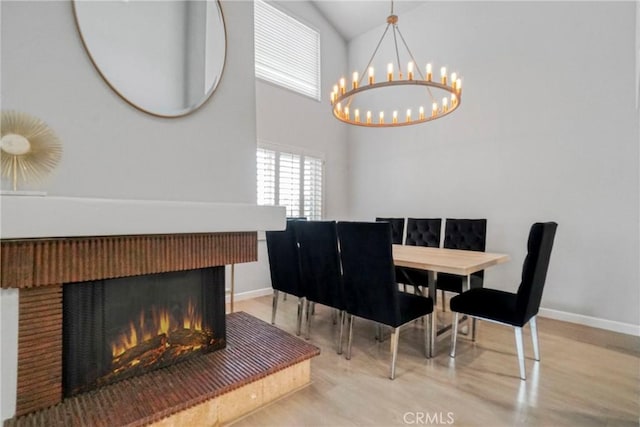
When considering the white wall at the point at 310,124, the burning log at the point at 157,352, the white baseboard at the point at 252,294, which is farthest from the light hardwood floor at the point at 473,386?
the white wall at the point at 310,124

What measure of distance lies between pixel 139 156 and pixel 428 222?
9.56 ft

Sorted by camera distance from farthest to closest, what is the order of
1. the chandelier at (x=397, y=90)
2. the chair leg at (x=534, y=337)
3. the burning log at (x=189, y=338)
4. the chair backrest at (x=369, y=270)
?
the chandelier at (x=397, y=90) → the chair leg at (x=534, y=337) → the chair backrest at (x=369, y=270) → the burning log at (x=189, y=338)

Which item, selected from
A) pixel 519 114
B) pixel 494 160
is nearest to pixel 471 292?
pixel 494 160

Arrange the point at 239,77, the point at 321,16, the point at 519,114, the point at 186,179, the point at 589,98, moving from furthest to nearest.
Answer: the point at 321,16, the point at 519,114, the point at 589,98, the point at 239,77, the point at 186,179

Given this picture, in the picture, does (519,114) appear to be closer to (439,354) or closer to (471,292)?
(471,292)

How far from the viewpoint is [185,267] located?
1.61 metres

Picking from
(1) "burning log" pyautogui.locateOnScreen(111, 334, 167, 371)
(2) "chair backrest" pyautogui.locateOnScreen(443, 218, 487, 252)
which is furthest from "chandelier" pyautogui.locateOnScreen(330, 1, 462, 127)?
(1) "burning log" pyautogui.locateOnScreen(111, 334, 167, 371)

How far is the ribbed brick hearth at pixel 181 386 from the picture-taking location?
4.17 feet

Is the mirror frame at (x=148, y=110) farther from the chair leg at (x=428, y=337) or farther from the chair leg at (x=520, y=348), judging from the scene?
the chair leg at (x=520, y=348)

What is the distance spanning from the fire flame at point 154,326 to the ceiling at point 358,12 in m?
4.52

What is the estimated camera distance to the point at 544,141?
10.4 ft

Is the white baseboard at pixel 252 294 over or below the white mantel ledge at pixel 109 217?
below

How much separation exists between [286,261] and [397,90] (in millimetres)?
3094

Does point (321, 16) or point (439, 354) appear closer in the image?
point (439, 354)
